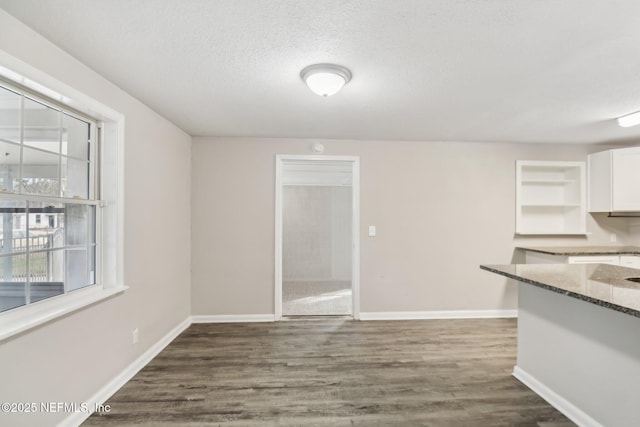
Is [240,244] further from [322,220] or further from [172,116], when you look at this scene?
[322,220]

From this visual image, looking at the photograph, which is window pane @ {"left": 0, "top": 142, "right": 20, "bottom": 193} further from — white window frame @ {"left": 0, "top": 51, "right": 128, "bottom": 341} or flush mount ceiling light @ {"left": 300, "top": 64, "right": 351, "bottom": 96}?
flush mount ceiling light @ {"left": 300, "top": 64, "right": 351, "bottom": 96}

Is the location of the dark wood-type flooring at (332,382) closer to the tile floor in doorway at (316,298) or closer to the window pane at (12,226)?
the tile floor in doorway at (316,298)

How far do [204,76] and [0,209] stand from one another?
138 centimetres

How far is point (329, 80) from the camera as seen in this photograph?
1893 millimetres

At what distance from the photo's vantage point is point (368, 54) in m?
1.74

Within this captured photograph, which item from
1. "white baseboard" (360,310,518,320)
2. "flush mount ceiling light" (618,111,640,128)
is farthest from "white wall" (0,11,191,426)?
"flush mount ceiling light" (618,111,640,128)

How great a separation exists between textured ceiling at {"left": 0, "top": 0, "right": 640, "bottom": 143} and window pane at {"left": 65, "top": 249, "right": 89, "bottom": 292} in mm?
1274

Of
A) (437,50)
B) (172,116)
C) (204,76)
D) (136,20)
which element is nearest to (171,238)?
(172,116)

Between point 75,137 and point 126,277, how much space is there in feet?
3.62

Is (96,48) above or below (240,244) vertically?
above

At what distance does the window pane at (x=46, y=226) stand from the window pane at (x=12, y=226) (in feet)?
0.15

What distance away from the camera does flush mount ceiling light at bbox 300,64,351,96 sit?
185 cm

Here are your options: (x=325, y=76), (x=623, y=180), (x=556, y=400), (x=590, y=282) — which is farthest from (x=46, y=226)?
(x=623, y=180)

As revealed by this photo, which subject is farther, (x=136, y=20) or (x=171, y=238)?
(x=171, y=238)
